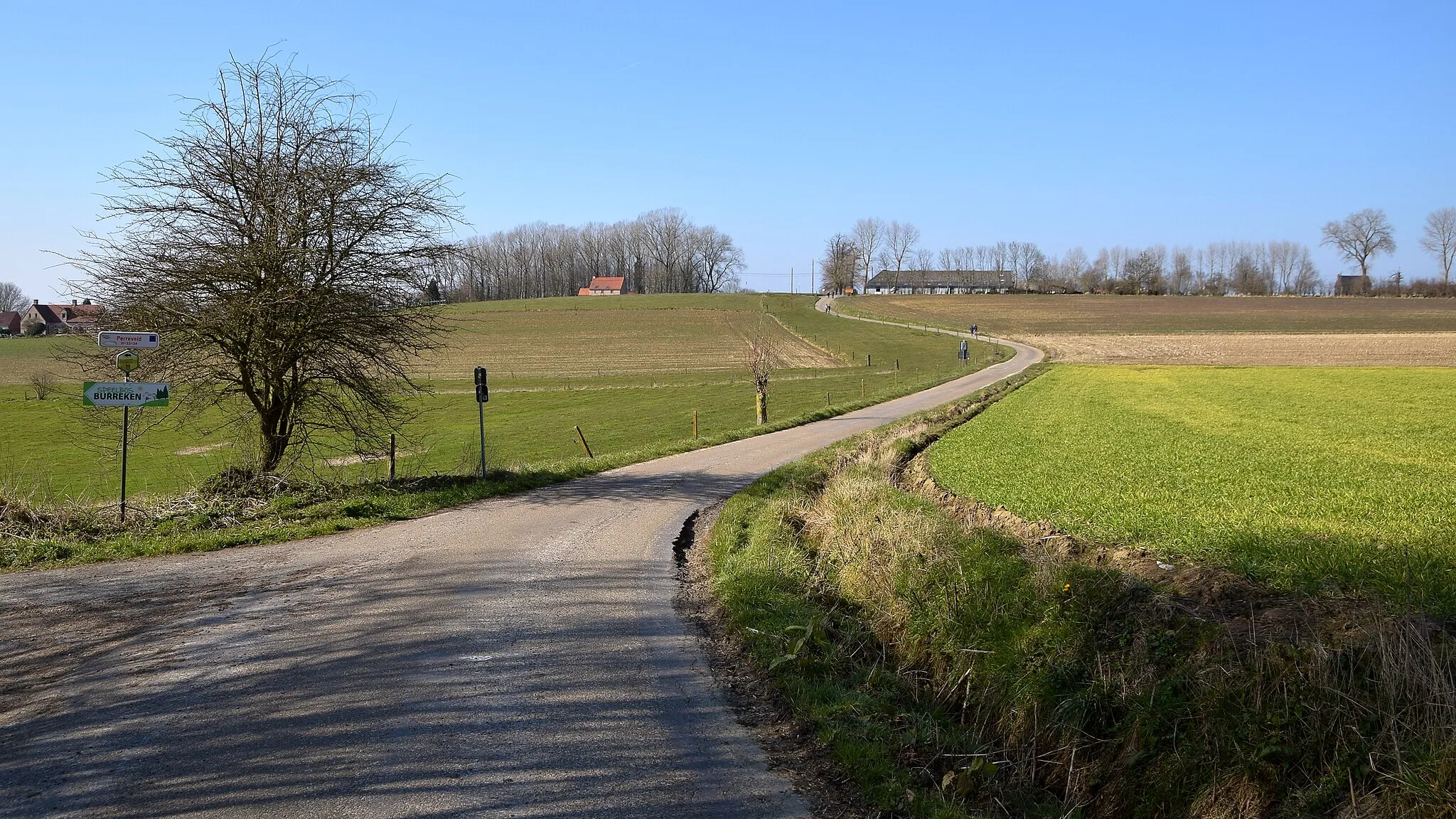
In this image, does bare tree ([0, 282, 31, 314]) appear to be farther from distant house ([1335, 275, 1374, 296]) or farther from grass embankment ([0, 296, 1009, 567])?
distant house ([1335, 275, 1374, 296])

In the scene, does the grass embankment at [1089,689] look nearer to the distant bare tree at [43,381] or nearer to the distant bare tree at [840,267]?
the distant bare tree at [43,381]

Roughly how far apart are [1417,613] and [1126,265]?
527 feet

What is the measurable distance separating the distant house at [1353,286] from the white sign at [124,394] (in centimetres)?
15128

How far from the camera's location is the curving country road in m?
5.05

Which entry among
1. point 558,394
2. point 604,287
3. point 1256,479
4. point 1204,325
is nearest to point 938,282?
point 604,287

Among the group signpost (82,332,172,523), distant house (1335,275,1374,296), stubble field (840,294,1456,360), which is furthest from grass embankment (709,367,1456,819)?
distant house (1335,275,1374,296)

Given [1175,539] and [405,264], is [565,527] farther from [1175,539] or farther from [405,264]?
[1175,539]

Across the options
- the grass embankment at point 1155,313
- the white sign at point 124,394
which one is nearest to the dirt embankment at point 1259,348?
the grass embankment at point 1155,313

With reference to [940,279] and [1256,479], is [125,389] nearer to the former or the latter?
[1256,479]

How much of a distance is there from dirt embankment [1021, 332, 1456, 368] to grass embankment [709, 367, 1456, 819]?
2024 inches

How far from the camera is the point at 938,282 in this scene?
170 m

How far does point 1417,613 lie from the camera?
6238mm

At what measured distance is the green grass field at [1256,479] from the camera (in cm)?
788

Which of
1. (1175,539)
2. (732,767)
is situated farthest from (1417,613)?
(732,767)
